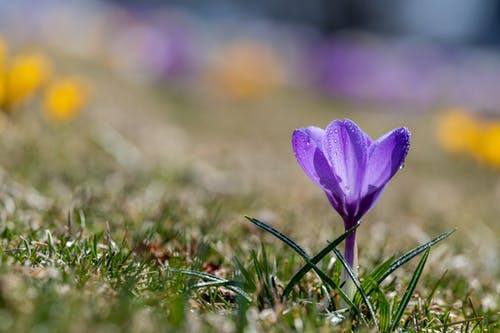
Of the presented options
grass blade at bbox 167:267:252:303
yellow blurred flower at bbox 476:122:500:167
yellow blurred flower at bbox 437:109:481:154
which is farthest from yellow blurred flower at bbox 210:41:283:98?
grass blade at bbox 167:267:252:303

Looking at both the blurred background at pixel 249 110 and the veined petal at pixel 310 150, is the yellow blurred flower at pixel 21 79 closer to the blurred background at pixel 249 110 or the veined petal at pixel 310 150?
the blurred background at pixel 249 110

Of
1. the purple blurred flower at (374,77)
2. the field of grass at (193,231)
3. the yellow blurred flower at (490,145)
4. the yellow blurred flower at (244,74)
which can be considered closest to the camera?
the field of grass at (193,231)

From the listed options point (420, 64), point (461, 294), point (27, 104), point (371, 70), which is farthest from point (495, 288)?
point (420, 64)

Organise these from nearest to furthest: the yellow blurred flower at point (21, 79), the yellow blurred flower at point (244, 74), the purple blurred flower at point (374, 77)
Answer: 1. the yellow blurred flower at point (21, 79)
2. the yellow blurred flower at point (244, 74)
3. the purple blurred flower at point (374, 77)

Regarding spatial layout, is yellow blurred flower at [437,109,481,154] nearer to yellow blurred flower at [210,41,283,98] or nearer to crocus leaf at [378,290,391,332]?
yellow blurred flower at [210,41,283,98]

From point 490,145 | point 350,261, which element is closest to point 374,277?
point 350,261

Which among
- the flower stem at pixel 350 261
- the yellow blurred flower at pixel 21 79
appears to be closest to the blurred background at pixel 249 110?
the yellow blurred flower at pixel 21 79

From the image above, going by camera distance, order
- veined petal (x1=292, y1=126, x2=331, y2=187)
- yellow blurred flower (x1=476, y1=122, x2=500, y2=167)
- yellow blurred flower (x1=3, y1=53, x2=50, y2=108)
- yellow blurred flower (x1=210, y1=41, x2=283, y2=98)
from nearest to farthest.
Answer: veined petal (x1=292, y1=126, x2=331, y2=187), yellow blurred flower (x1=3, y1=53, x2=50, y2=108), yellow blurred flower (x1=476, y1=122, x2=500, y2=167), yellow blurred flower (x1=210, y1=41, x2=283, y2=98)
